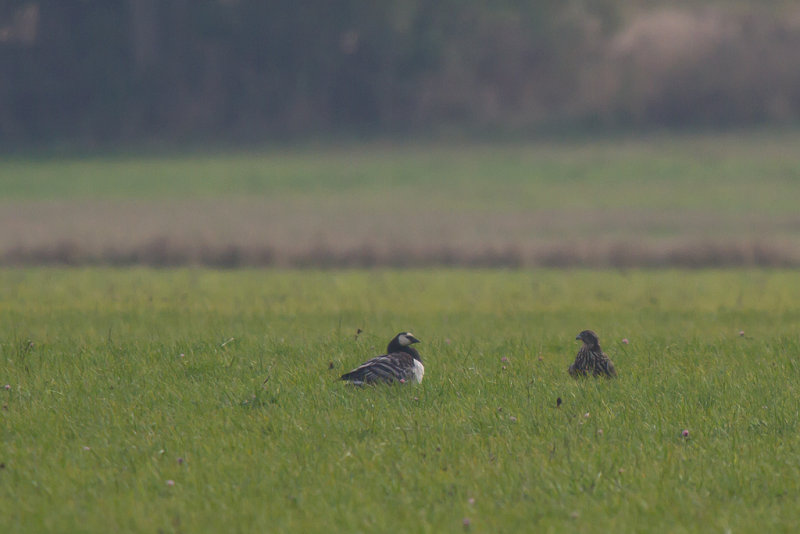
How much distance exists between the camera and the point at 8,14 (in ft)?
153

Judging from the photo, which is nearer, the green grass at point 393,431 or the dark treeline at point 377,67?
the green grass at point 393,431

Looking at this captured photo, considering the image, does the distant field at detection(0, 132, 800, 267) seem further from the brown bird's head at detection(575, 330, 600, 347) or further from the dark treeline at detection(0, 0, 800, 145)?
the brown bird's head at detection(575, 330, 600, 347)

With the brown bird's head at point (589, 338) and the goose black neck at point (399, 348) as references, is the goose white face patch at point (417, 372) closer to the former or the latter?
the goose black neck at point (399, 348)

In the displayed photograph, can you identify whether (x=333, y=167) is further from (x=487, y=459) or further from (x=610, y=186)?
(x=487, y=459)

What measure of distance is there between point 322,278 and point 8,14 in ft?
104

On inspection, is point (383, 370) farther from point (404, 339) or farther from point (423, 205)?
point (423, 205)

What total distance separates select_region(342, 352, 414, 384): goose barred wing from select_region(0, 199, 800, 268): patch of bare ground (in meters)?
19.4

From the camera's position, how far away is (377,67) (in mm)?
49688

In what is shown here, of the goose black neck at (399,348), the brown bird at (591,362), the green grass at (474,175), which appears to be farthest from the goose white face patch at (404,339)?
the green grass at (474,175)

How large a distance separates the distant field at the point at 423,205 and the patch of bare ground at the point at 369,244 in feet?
0.21

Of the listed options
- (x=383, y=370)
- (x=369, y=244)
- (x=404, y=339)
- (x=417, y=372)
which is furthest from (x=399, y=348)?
(x=369, y=244)

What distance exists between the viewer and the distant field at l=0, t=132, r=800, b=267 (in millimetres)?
29031

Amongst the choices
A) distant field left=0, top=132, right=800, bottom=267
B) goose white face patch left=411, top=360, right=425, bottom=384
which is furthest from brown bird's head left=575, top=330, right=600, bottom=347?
distant field left=0, top=132, right=800, bottom=267

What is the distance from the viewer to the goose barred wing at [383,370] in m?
8.89
